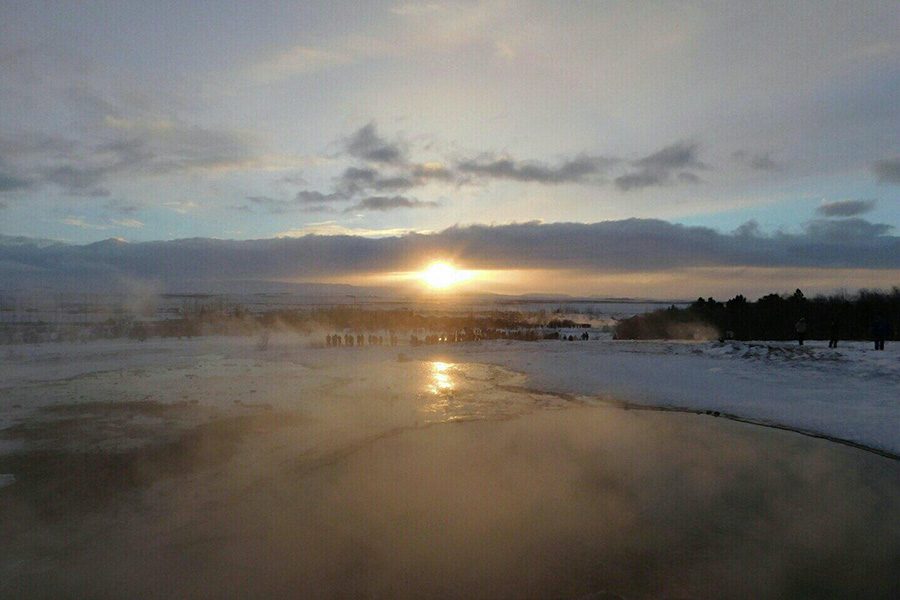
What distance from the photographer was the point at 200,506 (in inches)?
229

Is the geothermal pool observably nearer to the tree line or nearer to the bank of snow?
the bank of snow

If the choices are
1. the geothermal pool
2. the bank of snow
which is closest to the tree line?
the bank of snow

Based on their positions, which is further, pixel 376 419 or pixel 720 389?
pixel 720 389

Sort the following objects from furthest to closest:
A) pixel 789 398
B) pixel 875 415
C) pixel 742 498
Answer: pixel 789 398 → pixel 875 415 → pixel 742 498

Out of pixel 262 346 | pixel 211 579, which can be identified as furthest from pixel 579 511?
pixel 262 346

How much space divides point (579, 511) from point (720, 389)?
8.15 m

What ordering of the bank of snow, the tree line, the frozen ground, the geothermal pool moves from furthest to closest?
the tree line < the frozen ground < the bank of snow < the geothermal pool

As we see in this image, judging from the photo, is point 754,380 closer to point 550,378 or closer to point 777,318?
point 550,378

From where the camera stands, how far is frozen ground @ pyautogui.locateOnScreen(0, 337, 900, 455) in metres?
10.3

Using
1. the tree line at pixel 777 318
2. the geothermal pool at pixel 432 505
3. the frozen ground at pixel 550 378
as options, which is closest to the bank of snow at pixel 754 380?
the frozen ground at pixel 550 378

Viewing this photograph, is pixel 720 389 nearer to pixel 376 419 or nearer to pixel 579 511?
pixel 376 419

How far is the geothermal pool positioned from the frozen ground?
93 centimetres

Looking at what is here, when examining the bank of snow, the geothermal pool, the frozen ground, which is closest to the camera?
the geothermal pool

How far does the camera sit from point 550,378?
1427 cm
